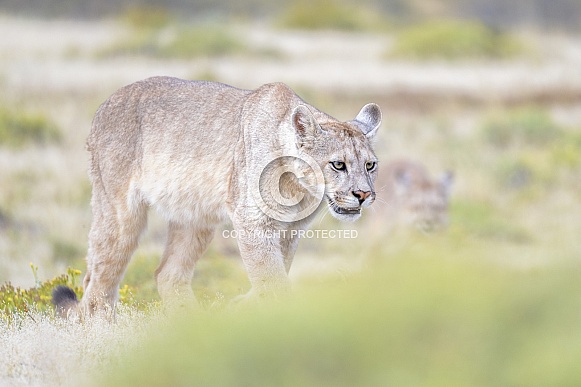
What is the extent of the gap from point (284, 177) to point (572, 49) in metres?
27.1

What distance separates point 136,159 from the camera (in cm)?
795

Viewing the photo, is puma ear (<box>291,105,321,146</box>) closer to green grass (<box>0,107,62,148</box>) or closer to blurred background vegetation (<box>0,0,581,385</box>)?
blurred background vegetation (<box>0,0,581,385</box>)

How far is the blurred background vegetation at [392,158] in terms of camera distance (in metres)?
3.84

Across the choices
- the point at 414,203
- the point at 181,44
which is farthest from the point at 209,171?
the point at 181,44

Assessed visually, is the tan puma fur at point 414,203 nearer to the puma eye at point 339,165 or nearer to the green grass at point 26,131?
the puma eye at point 339,165

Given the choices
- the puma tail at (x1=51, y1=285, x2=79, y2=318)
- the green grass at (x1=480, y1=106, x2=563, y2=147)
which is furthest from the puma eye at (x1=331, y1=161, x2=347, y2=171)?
the green grass at (x1=480, y1=106, x2=563, y2=147)

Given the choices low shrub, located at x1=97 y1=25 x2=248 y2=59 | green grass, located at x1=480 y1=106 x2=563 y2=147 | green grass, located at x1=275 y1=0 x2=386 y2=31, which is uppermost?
green grass, located at x1=275 y1=0 x2=386 y2=31

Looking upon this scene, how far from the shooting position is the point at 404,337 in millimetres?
3736

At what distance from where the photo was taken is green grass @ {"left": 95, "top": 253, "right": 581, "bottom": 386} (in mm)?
3625

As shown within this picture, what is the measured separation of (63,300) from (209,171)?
4.97ft

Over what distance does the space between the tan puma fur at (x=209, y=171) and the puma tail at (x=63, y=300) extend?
10 cm

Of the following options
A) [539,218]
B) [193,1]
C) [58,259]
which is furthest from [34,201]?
[193,1]

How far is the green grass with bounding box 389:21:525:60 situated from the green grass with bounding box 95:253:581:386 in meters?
26.4

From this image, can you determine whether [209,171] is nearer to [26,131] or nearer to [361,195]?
[361,195]
